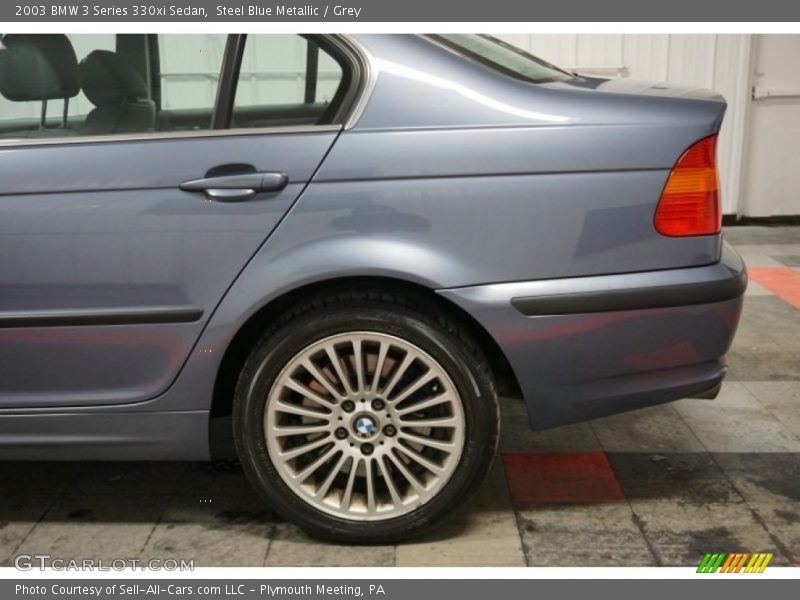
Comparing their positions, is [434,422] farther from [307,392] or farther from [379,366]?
[307,392]

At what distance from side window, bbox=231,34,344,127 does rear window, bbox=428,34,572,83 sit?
32 cm

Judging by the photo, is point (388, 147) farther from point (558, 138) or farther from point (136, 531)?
point (136, 531)

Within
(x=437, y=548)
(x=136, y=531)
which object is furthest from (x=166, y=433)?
(x=437, y=548)

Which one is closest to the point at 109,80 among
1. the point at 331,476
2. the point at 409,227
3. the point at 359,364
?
the point at 409,227

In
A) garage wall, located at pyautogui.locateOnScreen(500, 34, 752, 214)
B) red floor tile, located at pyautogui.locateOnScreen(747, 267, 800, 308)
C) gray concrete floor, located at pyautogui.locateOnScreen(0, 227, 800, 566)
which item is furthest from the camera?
garage wall, located at pyautogui.locateOnScreen(500, 34, 752, 214)

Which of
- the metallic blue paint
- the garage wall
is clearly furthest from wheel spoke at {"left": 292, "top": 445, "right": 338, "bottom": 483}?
the garage wall

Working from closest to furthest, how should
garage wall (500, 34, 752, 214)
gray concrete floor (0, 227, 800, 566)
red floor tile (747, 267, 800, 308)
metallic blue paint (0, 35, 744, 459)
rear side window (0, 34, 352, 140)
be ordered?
1. metallic blue paint (0, 35, 744, 459)
2. rear side window (0, 34, 352, 140)
3. gray concrete floor (0, 227, 800, 566)
4. red floor tile (747, 267, 800, 308)
5. garage wall (500, 34, 752, 214)

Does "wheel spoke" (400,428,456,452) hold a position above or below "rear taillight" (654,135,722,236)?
below

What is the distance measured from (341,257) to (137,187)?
0.57 meters

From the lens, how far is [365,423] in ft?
8.78

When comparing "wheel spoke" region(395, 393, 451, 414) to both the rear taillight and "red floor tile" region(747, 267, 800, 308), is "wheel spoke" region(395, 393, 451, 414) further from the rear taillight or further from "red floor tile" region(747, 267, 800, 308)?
"red floor tile" region(747, 267, 800, 308)

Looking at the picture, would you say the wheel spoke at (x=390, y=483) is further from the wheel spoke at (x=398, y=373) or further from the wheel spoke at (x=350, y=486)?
the wheel spoke at (x=398, y=373)

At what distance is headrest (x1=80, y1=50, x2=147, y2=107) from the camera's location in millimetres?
2654

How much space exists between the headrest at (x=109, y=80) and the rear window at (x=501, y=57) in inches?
32.7
